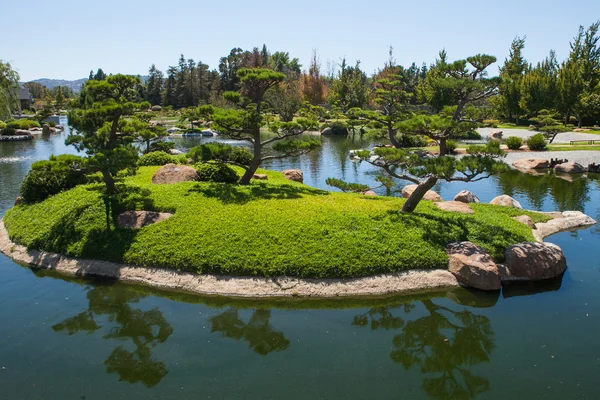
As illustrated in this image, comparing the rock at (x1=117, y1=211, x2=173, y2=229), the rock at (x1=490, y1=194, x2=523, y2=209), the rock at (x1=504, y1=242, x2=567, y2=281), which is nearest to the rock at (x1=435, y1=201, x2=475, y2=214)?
the rock at (x1=490, y1=194, x2=523, y2=209)

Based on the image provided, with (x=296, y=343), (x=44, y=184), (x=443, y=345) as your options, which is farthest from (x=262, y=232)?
(x=44, y=184)

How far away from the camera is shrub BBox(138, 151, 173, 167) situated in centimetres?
2156

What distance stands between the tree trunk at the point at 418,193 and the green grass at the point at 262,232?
0.38 metres

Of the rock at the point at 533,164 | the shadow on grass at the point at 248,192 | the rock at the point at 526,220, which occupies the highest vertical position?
the shadow on grass at the point at 248,192

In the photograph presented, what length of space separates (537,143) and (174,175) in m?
28.8

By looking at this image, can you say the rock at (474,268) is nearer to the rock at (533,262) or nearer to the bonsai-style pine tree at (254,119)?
the rock at (533,262)

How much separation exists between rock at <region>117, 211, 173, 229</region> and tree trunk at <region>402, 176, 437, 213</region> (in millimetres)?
7344

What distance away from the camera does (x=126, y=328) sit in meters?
9.51

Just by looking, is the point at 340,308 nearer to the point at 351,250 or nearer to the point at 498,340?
the point at 351,250

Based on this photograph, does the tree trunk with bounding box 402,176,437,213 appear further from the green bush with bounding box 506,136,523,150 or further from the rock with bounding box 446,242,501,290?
the green bush with bounding box 506,136,523,150

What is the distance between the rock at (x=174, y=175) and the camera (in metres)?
17.0

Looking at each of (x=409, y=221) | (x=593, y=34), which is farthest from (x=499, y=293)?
(x=593, y=34)

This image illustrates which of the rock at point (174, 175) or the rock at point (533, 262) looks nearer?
the rock at point (533, 262)

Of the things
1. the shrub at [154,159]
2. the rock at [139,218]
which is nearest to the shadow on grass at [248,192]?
the rock at [139,218]
